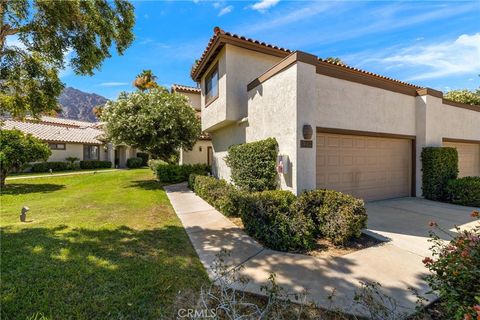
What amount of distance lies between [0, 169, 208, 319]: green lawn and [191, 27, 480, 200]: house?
3947 mm

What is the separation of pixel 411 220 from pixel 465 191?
168 inches

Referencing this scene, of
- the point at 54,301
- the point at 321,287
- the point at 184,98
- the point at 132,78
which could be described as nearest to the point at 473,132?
the point at 321,287

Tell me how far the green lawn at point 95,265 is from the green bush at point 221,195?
1665 millimetres

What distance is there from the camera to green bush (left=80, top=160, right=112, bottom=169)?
26391 mm

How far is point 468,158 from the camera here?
1308cm

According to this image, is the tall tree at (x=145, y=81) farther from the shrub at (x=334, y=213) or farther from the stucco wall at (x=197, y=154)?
the shrub at (x=334, y=213)

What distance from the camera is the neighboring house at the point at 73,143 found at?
24.8 meters

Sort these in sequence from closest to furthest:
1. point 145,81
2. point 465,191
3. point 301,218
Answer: point 301,218 → point 465,191 → point 145,81

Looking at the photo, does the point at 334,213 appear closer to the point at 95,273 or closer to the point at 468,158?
the point at 95,273

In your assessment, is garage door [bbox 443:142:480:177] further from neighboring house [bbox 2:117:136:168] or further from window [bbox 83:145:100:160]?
window [bbox 83:145:100:160]

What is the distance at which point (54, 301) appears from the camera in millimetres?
3254

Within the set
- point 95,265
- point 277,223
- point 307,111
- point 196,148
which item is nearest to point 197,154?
point 196,148

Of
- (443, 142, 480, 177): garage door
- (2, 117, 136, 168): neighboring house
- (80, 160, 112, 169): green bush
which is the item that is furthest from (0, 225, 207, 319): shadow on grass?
(80, 160, 112, 169): green bush

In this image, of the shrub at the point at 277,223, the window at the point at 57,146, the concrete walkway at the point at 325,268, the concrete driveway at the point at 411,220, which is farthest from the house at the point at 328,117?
the window at the point at 57,146
